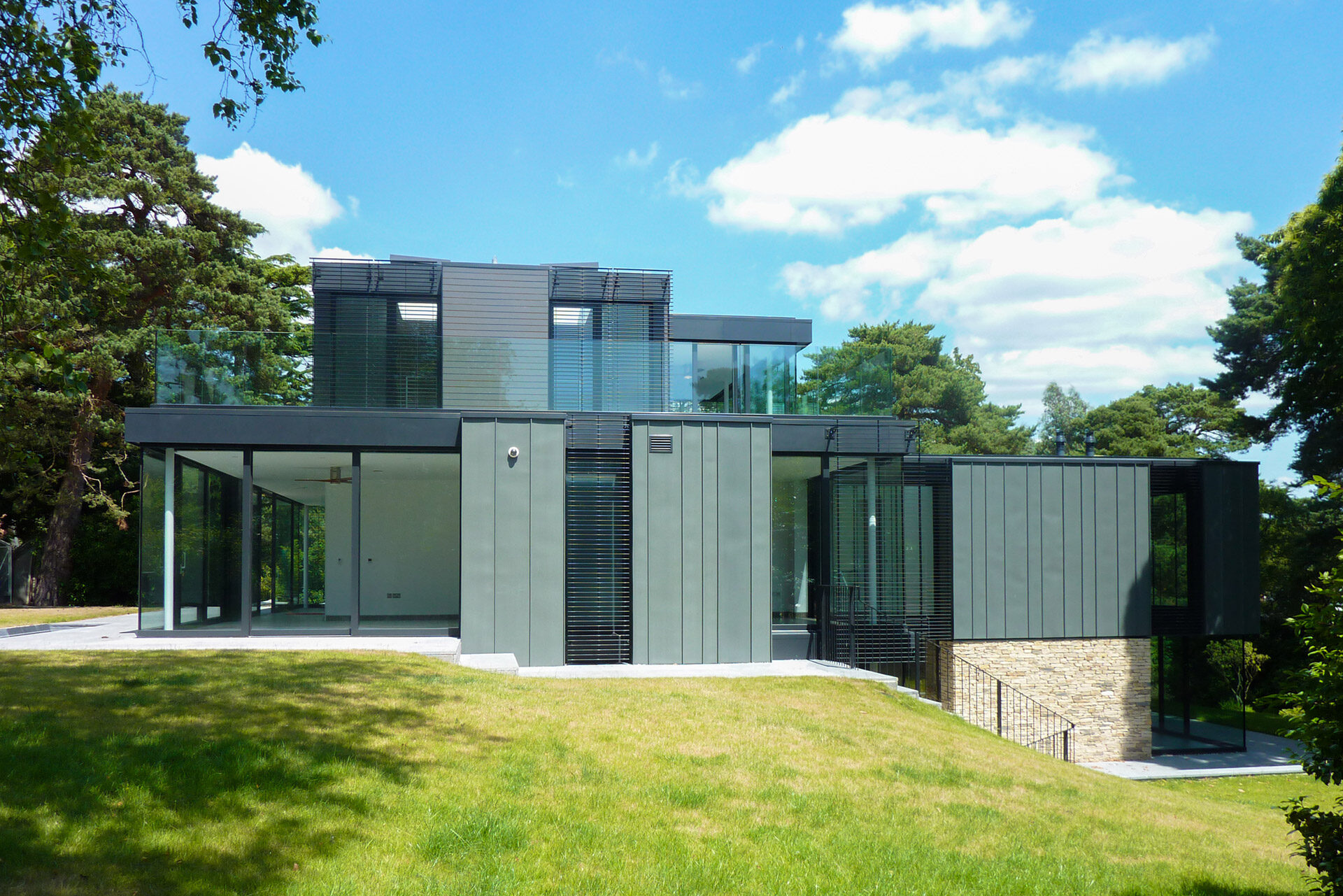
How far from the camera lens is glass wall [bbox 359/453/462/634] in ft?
56.5

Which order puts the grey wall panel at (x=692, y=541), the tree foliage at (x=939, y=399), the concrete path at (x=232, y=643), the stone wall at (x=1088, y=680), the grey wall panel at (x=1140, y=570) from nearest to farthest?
the concrete path at (x=232, y=643) < the grey wall panel at (x=692, y=541) < the stone wall at (x=1088, y=680) < the grey wall panel at (x=1140, y=570) < the tree foliage at (x=939, y=399)

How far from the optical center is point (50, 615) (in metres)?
19.6

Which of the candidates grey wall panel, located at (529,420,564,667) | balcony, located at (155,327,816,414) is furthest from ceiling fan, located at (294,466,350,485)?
grey wall panel, located at (529,420,564,667)

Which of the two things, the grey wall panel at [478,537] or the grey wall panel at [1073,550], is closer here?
the grey wall panel at [478,537]

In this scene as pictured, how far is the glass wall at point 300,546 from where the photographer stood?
49.6 ft

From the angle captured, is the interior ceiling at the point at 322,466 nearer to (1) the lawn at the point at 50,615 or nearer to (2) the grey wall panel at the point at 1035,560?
(1) the lawn at the point at 50,615

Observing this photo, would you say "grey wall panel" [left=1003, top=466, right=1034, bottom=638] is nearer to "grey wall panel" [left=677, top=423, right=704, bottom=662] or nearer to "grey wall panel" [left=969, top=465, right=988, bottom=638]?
"grey wall panel" [left=969, top=465, right=988, bottom=638]

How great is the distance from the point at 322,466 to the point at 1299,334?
19865 millimetres

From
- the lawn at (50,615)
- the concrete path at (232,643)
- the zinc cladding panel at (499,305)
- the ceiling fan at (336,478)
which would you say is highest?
the zinc cladding panel at (499,305)

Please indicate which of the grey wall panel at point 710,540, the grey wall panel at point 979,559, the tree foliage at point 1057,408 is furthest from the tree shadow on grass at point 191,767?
the tree foliage at point 1057,408

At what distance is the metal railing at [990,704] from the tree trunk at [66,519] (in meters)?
24.6

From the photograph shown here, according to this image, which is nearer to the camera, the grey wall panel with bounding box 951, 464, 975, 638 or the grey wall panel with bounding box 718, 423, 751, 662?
the grey wall panel with bounding box 718, 423, 751, 662

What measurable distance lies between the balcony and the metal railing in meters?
5.55

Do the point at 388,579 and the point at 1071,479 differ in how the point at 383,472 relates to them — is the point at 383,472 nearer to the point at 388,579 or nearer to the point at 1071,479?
the point at 388,579
